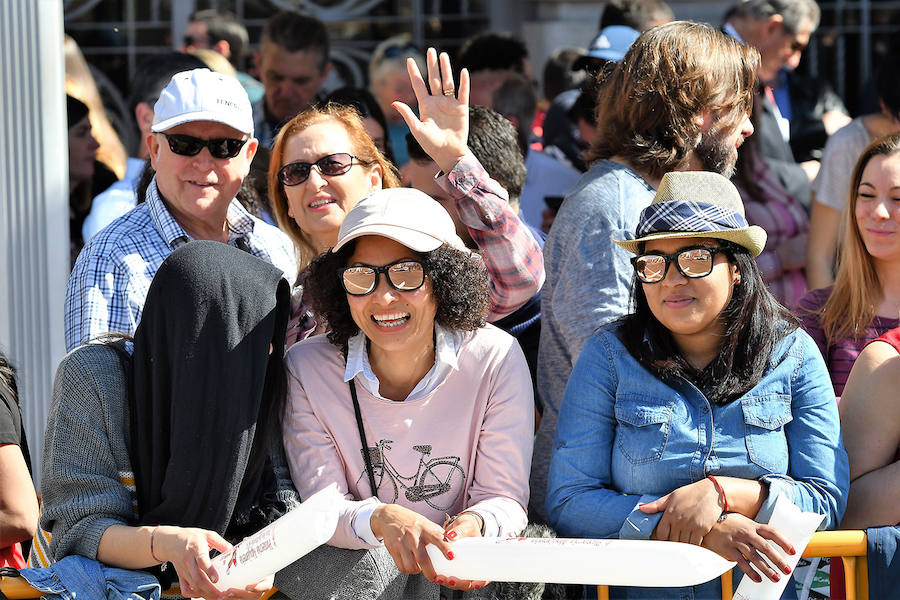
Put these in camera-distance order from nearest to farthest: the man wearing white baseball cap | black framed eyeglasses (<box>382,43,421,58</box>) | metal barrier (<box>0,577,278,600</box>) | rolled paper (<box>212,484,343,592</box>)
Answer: rolled paper (<box>212,484,343,592</box>) → metal barrier (<box>0,577,278,600</box>) → the man wearing white baseball cap → black framed eyeglasses (<box>382,43,421,58</box>)

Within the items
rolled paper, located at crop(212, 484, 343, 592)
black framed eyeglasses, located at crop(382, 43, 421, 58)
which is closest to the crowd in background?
rolled paper, located at crop(212, 484, 343, 592)

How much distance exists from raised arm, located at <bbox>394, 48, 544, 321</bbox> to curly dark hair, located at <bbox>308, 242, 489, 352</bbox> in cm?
19

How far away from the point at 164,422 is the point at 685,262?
1357 millimetres

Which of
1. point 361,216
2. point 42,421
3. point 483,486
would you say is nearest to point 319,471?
point 483,486

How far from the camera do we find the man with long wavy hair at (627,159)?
11.2ft

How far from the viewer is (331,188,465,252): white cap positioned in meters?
3.06

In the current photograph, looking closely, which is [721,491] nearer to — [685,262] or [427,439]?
[685,262]

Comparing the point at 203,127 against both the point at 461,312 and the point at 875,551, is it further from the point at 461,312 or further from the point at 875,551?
the point at 875,551

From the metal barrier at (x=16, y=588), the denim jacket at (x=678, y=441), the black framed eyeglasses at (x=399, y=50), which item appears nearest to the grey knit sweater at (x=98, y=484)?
the metal barrier at (x=16, y=588)

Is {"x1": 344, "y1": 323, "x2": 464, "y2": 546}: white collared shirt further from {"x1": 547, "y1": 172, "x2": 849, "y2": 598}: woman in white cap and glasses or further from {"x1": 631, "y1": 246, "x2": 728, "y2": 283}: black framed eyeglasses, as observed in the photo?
{"x1": 631, "y1": 246, "x2": 728, "y2": 283}: black framed eyeglasses

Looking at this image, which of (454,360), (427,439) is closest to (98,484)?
(427,439)

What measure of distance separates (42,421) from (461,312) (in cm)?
181

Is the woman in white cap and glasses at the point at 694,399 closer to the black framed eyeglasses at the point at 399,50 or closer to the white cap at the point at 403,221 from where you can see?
the white cap at the point at 403,221

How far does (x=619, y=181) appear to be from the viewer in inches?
137
